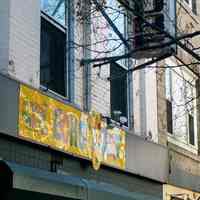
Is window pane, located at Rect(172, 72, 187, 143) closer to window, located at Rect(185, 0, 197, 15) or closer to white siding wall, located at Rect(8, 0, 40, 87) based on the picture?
window, located at Rect(185, 0, 197, 15)

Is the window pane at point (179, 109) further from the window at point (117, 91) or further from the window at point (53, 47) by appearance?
the window at point (53, 47)

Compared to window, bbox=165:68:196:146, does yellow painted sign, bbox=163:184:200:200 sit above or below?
below

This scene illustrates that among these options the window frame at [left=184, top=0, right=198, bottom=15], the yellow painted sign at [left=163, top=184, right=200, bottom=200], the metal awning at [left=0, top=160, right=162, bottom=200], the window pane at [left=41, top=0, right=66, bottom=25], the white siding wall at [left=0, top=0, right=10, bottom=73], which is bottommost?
the metal awning at [left=0, top=160, right=162, bottom=200]

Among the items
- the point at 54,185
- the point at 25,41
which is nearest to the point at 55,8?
the point at 25,41

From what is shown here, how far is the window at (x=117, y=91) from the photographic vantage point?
48.0ft

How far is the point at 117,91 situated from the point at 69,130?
3.45m

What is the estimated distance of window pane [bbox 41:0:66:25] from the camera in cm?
1217

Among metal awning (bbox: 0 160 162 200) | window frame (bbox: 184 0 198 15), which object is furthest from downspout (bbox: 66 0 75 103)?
window frame (bbox: 184 0 198 15)

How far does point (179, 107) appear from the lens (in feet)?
60.7

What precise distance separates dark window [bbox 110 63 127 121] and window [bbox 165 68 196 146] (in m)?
2.62

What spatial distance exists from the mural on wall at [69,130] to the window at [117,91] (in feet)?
3.19

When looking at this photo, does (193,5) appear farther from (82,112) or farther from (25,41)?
(25,41)

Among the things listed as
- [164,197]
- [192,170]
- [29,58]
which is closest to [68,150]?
[29,58]

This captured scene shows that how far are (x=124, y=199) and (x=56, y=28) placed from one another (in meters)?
3.25
